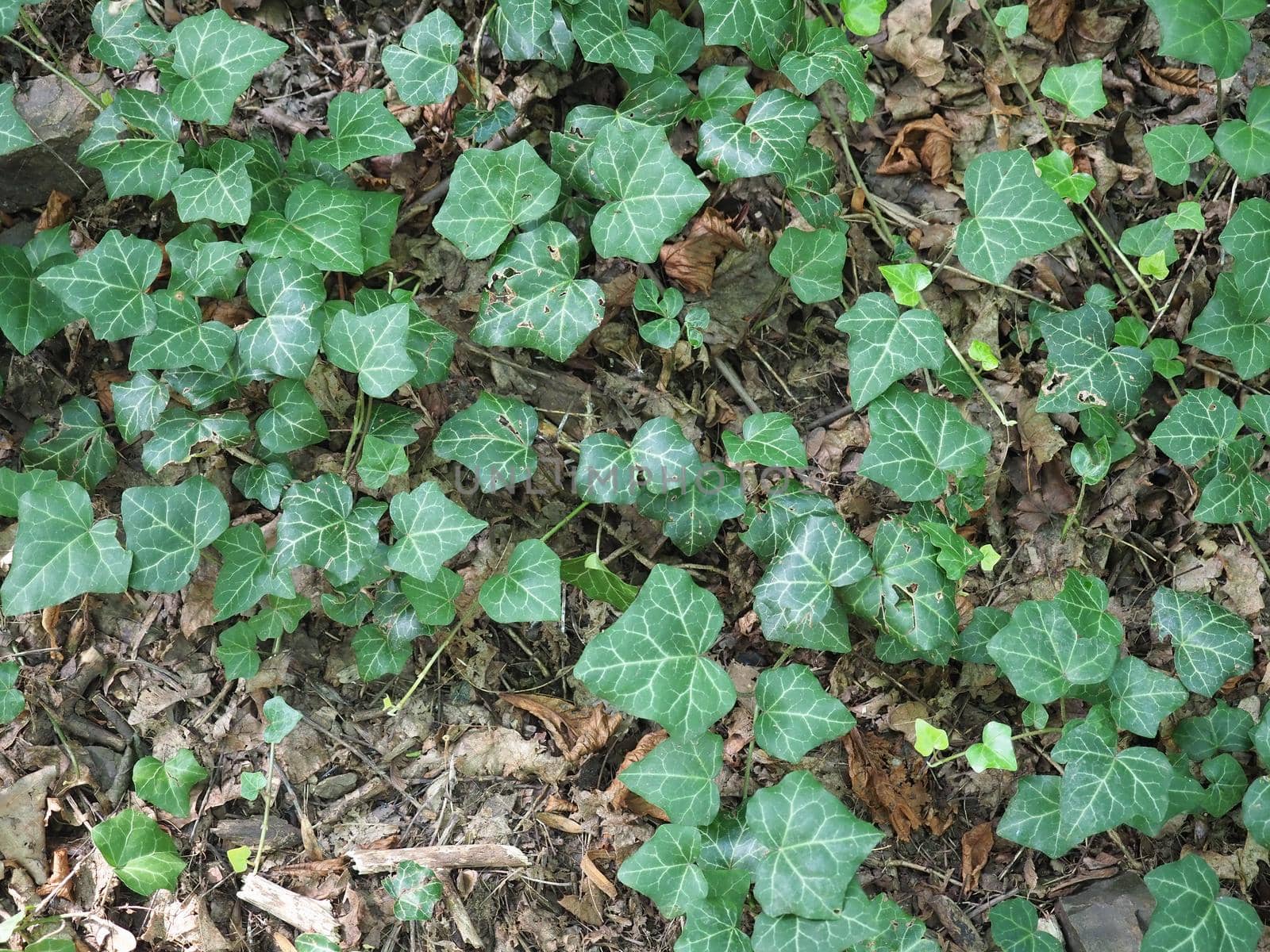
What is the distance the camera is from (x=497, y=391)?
7.62 ft

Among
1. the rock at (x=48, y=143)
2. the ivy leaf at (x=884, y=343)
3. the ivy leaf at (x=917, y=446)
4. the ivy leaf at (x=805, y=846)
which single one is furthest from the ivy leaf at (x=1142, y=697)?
the rock at (x=48, y=143)

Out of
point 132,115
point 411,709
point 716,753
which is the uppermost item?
point 132,115

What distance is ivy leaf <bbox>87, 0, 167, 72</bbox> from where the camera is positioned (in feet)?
6.79

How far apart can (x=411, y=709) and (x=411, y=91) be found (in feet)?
5.09

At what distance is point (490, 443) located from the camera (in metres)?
2.12

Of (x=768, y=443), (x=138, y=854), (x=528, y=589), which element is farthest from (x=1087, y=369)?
(x=138, y=854)

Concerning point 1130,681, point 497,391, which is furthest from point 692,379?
point 1130,681

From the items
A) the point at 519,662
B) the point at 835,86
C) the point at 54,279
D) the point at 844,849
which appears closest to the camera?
the point at 844,849

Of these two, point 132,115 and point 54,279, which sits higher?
point 132,115

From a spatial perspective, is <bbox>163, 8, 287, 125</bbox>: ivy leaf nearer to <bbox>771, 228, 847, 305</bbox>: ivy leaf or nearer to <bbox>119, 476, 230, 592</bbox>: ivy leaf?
<bbox>119, 476, 230, 592</bbox>: ivy leaf

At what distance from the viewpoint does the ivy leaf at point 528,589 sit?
1975 mm

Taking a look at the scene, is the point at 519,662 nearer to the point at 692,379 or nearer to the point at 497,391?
the point at 497,391

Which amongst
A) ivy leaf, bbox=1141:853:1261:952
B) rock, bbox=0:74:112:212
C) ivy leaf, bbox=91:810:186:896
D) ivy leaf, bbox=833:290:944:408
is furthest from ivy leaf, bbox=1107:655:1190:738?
rock, bbox=0:74:112:212

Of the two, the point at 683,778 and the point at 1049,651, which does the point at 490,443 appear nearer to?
the point at 683,778
